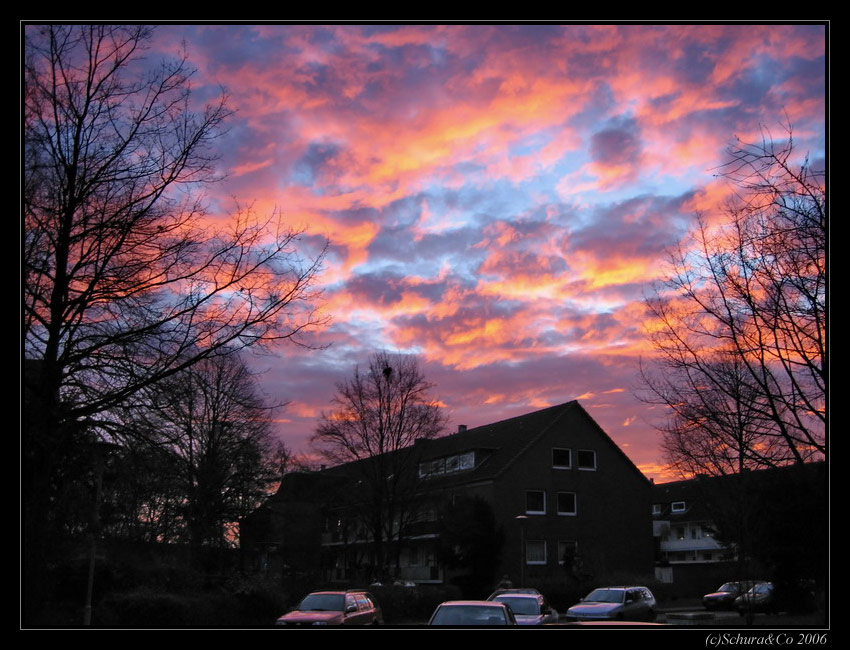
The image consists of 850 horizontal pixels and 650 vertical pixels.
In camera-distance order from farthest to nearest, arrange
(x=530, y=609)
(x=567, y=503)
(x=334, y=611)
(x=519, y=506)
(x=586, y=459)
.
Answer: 1. (x=586, y=459)
2. (x=567, y=503)
3. (x=519, y=506)
4. (x=530, y=609)
5. (x=334, y=611)

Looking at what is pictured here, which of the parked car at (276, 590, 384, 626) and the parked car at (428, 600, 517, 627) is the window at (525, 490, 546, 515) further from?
the parked car at (428, 600, 517, 627)

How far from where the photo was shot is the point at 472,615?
46.9 feet

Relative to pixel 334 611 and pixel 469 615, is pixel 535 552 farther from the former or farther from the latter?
pixel 469 615

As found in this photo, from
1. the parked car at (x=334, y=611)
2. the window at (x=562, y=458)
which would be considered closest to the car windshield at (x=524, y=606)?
the parked car at (x=334, y=611)

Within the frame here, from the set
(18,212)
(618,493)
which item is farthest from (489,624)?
(618,493)

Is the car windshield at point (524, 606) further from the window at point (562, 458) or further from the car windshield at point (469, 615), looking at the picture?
the window at point (562, 458)

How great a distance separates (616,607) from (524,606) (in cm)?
525

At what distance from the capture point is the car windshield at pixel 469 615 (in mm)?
14102

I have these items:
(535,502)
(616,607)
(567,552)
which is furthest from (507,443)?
(616,607)

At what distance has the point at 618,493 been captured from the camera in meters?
51.2


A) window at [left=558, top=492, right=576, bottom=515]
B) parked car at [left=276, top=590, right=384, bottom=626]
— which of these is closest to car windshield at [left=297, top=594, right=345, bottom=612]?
parked car at [left=276, top=590, right=384, bottom=626]

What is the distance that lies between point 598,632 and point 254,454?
36585 millimetres

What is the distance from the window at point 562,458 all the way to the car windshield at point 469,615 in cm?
3610
